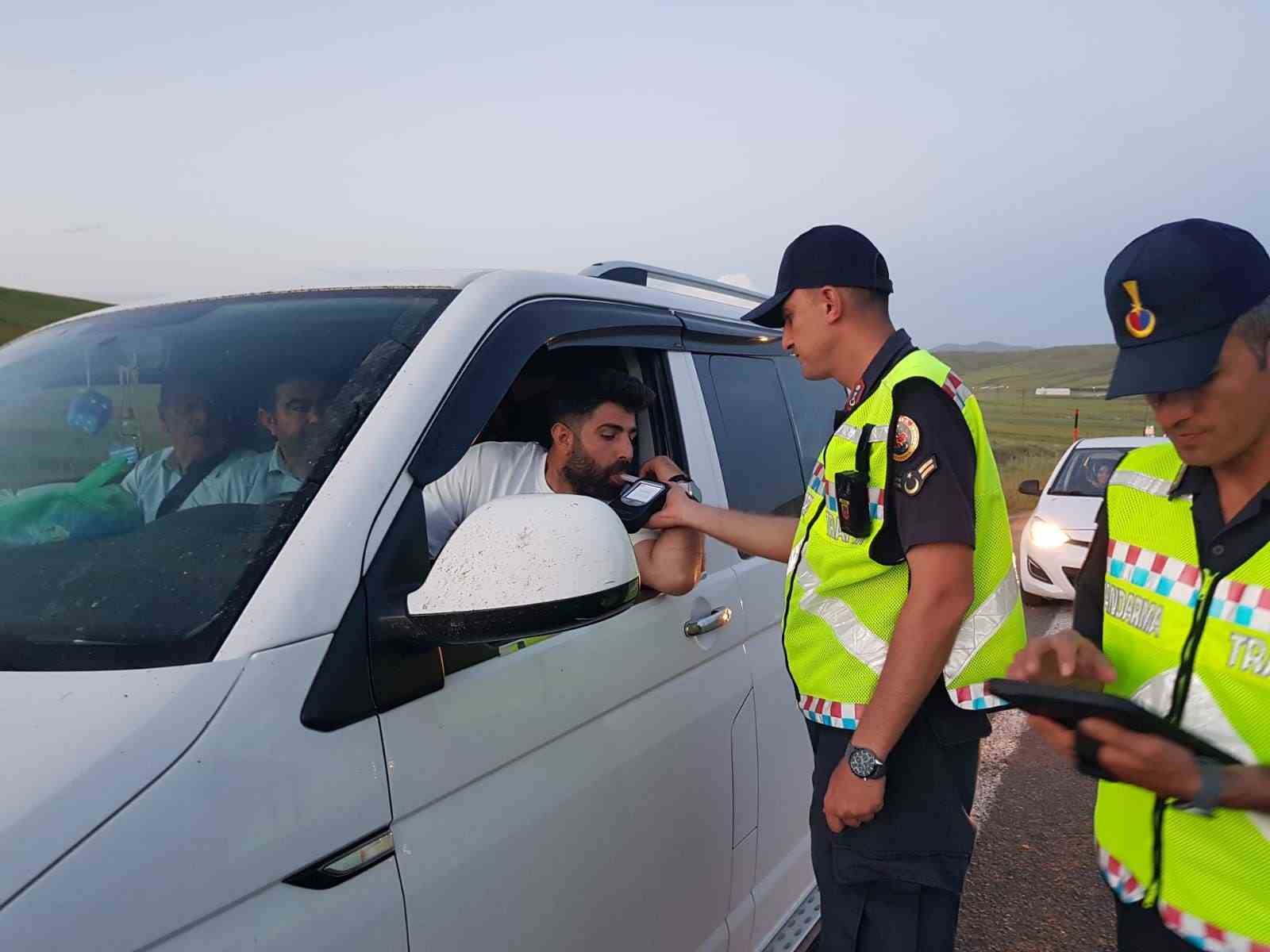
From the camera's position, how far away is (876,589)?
195cm

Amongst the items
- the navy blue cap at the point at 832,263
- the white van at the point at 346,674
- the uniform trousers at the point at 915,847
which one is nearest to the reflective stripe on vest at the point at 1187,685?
the uniform trousers at the point at 915,847

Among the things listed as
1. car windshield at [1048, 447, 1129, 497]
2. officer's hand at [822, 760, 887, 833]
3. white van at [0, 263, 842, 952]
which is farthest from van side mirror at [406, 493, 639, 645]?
car windshield at [1048, 447, 1129, 497]

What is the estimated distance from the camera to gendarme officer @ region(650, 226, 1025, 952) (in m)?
1.82

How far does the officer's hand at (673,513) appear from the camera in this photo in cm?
222

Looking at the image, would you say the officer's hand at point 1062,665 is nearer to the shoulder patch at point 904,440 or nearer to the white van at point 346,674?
the shoulder patch at point 904,440

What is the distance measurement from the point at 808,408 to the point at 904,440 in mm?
1525

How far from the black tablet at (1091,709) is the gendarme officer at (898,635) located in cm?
48

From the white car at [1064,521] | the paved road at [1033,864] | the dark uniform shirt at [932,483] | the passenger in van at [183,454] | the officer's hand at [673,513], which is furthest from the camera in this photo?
the white car at [1064,521]

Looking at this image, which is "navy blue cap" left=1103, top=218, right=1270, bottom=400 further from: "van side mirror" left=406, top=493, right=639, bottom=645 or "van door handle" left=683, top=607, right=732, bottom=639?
"van door handle" left=683, top=607, right=732, bottom=639

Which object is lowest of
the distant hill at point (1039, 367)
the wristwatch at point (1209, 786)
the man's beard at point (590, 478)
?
the distant hill at point (1039, 367)

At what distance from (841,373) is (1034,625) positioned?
5.68 metres

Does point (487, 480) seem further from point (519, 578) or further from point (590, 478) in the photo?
Answer: point (519, 578)

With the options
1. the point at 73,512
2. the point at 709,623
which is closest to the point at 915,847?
the point at 709,623

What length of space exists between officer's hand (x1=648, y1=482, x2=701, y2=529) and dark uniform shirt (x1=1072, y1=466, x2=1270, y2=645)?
0.90 metres
